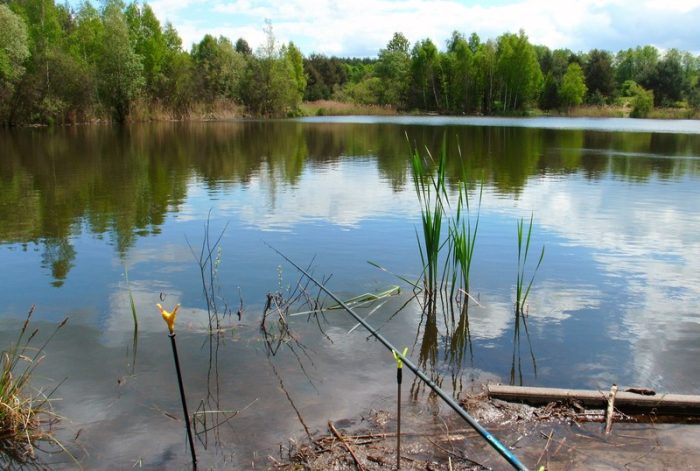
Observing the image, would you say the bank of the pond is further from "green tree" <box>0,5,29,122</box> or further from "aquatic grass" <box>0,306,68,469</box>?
"green tree" <box>0,5,29,122</box>

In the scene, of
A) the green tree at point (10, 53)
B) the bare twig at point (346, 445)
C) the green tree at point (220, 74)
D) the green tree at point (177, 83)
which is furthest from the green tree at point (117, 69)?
the bare twig at point (346, 445)

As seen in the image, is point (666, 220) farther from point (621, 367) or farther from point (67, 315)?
point (67, 315)

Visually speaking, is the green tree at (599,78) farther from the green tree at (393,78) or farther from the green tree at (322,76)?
the green tree at (322,76)

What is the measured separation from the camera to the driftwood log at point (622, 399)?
4336 millimetres

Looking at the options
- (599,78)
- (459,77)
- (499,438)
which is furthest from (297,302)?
(599,78)

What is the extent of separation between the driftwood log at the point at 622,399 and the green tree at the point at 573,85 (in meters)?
74.8

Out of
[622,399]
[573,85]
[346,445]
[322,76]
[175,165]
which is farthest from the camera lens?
[322,76]

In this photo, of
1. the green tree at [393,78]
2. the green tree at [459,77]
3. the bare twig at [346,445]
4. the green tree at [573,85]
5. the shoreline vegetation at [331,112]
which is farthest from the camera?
the green tree at [393,78]

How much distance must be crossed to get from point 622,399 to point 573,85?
74.9 m

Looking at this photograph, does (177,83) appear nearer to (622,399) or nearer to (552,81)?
(622,399)

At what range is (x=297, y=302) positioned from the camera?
22.5 ft

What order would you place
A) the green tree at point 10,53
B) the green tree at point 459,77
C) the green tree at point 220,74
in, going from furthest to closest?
the green tree at point 459,77 < the green tree at point 220,74 < the green tree at point 10,53

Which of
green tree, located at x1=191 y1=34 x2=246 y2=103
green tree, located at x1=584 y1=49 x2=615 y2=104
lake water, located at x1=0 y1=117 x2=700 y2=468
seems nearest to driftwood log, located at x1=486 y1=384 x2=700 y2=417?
lake water, located at x1=0 y1=117 x2=700 y2=468

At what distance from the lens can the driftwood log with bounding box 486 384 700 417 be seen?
171 inches
